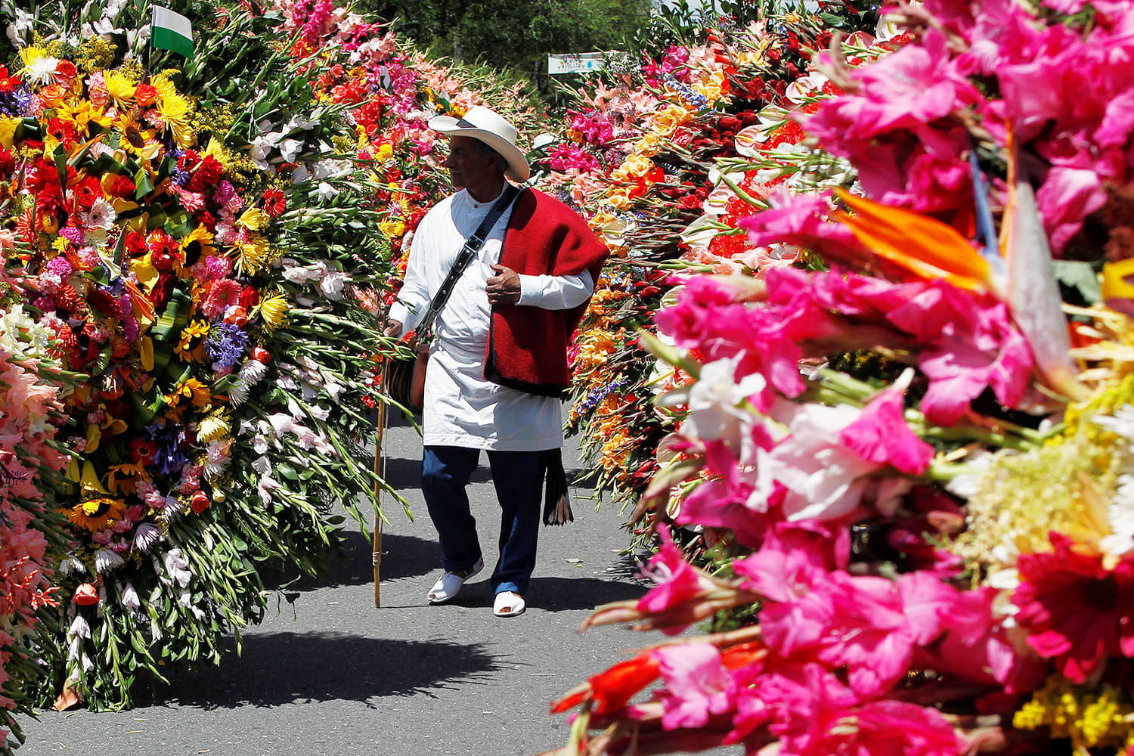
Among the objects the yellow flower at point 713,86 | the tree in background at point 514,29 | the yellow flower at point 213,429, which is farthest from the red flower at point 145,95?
the tree in background at point 514,29

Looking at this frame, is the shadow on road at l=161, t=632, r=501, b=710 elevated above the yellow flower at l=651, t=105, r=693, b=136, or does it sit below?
below

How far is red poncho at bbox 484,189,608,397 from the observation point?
512 centimetres

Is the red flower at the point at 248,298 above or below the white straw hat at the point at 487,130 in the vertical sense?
below

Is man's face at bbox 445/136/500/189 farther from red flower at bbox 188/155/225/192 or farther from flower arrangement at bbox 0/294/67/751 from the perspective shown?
flower arrangement at bbox 0/294/67/751

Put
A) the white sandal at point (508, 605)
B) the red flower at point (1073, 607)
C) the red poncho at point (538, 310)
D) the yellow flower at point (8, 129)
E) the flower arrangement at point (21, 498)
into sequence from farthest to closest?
the white sandal at point (508, 605) < the red poncho at point (538, 310) < the yellow flower at point (8, 129) < the flower arrangement at point (21, 498) < the red flower at point (1073, 607)

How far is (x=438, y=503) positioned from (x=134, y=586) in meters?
1.77

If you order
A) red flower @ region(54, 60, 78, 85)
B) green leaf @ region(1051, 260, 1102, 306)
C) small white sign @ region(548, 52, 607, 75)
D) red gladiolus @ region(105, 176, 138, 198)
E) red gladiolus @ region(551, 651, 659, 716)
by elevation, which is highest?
small white sign @ region(548, 52, 607, 75)

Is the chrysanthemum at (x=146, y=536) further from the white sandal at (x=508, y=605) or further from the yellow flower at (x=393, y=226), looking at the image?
the yellow flower at (x=393, y=226)

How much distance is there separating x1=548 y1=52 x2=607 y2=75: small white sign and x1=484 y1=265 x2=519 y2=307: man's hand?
6.63m

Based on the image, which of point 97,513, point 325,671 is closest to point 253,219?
point 97,513

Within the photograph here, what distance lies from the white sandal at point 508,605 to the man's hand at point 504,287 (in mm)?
1286

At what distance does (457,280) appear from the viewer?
5.21m

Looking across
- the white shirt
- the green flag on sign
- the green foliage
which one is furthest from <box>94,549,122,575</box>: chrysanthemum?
the green foliage

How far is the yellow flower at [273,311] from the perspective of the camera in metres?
3.83
